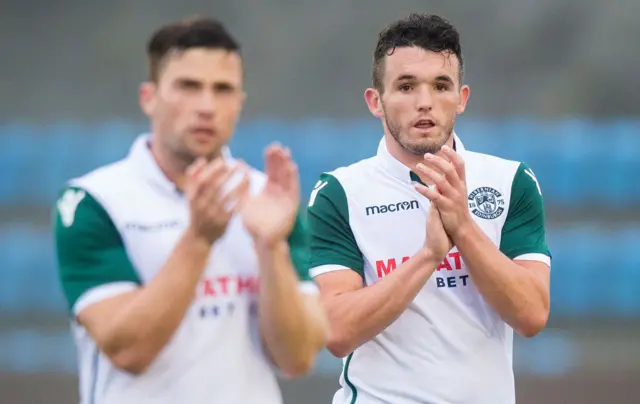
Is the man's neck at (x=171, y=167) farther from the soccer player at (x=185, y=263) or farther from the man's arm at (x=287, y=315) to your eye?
the man's arm at (x=287, y=315)

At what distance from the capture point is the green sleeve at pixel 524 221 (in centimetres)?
456

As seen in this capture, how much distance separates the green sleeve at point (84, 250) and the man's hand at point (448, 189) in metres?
1.11

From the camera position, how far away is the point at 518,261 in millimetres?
4523

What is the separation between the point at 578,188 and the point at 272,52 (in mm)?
3604

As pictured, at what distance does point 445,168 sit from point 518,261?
2.05ft

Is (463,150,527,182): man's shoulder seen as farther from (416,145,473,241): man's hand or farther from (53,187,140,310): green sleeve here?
(53,187,140,310): green sleeve

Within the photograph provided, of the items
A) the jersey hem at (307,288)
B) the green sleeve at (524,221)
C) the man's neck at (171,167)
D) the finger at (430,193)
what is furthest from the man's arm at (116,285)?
the green sleeve at (524,221)

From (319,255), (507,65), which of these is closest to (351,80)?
(507,65)

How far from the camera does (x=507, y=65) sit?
13852 millimetres

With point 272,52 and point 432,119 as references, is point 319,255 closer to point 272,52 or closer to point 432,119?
point 432,119

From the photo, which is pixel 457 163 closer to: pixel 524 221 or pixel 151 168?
pixel 524 221


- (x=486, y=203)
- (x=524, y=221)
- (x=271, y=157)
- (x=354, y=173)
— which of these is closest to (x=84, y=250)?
(x=271, y=157)

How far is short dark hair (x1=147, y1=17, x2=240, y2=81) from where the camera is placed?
11.2 ft

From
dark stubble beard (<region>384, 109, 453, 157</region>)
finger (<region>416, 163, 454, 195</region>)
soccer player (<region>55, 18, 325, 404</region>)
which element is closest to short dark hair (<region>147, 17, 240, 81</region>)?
soccer player (<region>55, 18, 325, 404</region>)
